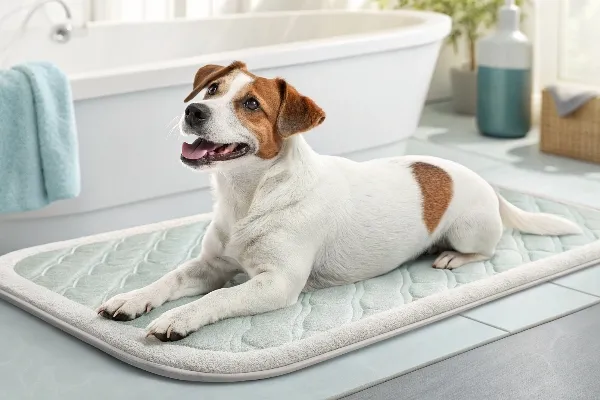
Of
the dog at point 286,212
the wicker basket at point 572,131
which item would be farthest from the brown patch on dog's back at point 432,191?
the wicker basket at point 572,131

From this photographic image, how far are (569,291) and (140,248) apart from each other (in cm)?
121

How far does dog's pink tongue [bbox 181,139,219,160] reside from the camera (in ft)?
8.00

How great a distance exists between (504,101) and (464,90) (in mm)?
568

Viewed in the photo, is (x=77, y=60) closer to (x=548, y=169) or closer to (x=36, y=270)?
(x=36, y=270)

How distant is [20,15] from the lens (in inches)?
160

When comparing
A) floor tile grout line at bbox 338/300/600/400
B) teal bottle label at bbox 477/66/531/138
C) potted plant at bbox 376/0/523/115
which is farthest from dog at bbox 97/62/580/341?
potted plant at bbox 376/0/523/115

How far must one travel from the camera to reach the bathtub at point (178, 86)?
310 cm

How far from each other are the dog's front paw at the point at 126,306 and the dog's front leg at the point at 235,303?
0.40ft

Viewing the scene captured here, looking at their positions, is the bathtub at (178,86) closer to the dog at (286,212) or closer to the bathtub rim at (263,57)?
the bathtub rim at (263,57)

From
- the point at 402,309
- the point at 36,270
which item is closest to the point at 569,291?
the point at 402,309

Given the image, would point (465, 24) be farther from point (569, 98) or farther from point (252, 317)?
point (252, 317)

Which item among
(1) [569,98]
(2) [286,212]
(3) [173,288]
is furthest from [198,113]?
(1) [569,98]

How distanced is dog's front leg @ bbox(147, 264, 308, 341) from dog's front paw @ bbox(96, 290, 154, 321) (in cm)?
12

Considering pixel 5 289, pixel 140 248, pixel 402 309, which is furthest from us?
pixel 140 248
